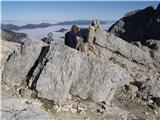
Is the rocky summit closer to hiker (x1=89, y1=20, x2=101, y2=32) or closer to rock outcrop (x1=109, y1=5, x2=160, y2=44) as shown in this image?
hiker (x1=89, y1=20, x2=101, y2=32)

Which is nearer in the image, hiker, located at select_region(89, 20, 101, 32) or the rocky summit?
the rocky summit

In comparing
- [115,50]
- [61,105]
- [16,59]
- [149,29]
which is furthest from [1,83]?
[149,29]

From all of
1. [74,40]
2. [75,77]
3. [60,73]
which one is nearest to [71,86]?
[75,77]

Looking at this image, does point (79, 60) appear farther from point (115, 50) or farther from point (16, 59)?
point (115, 50)

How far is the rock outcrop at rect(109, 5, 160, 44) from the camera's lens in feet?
133

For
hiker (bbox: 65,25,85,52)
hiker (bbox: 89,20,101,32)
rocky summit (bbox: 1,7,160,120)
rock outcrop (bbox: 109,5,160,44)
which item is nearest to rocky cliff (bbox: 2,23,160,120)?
rocky summit (bbox: 1,7,160,120)

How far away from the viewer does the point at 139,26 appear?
42.6 m

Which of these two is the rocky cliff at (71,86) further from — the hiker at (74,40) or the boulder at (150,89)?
the hiker at (74,40)

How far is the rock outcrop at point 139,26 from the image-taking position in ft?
133

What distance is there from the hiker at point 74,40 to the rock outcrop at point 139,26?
34.0 feet

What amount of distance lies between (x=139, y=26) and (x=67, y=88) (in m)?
21.8

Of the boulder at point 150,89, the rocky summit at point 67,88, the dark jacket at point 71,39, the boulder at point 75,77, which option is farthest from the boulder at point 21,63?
the boulder at point 150,89

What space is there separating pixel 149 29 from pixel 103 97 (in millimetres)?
19410

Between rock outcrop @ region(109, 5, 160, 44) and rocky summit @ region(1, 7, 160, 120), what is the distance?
14870 mm
